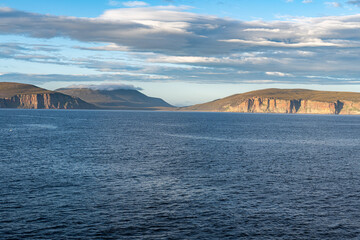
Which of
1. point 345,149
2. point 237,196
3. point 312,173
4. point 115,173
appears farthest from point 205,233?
point 345,149

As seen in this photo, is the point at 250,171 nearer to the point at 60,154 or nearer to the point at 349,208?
the point at 349,208

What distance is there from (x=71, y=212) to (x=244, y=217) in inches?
747

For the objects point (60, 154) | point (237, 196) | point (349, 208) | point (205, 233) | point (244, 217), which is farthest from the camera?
point (60, 154)

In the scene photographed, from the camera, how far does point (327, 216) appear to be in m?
41.1

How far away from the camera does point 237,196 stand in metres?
49.0

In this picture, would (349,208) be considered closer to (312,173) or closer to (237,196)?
(237,196)

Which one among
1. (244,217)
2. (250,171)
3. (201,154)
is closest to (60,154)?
(201,154)

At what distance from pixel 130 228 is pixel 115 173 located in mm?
26885

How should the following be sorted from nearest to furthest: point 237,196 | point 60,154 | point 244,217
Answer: point 244,217, point 237,196, point 60,154

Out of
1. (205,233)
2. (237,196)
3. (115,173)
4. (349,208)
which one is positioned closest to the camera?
(205,233)

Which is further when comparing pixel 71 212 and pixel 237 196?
pixel 237 196

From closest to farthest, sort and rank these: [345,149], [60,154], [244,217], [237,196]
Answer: [244,217] < [237,196] < [60,154] < [345,149]

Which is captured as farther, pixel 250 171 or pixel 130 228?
pixel 250 171

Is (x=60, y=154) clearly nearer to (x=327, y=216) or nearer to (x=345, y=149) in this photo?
(x=327, y=216)
